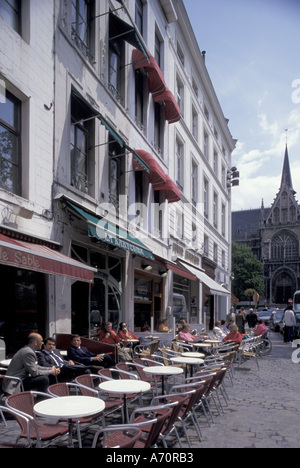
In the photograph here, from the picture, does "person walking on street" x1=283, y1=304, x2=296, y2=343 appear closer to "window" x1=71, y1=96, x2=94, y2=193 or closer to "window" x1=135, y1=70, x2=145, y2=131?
"window" x1=135, y1=70, x2=145, y2=131

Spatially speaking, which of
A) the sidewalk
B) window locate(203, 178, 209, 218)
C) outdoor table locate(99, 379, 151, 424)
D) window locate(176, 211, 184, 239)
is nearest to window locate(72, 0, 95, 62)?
outdoor table locate(99, 379, 151, 424)

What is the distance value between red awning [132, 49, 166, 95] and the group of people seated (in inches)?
380

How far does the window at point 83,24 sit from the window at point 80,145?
1.61m

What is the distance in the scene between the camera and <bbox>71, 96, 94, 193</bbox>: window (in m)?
10.5

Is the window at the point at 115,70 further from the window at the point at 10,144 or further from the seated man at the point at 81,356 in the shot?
the seated man at the point at 81,356

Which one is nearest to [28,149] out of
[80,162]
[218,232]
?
[80,162]

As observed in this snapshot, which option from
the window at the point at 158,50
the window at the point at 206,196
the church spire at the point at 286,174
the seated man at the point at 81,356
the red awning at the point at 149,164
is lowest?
the seated man at the point at 81,356

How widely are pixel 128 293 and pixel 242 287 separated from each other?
196ft

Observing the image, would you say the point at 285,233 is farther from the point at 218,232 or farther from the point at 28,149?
the point at 28,149

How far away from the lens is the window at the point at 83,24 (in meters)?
10.5

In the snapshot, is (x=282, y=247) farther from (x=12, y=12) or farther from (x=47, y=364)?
(x=47, y=364)

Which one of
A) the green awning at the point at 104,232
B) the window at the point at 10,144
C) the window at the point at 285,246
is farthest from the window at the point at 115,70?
the window at the point at 285,246

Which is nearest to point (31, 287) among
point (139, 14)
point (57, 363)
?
point (57, 363)

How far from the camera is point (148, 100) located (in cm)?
1580
